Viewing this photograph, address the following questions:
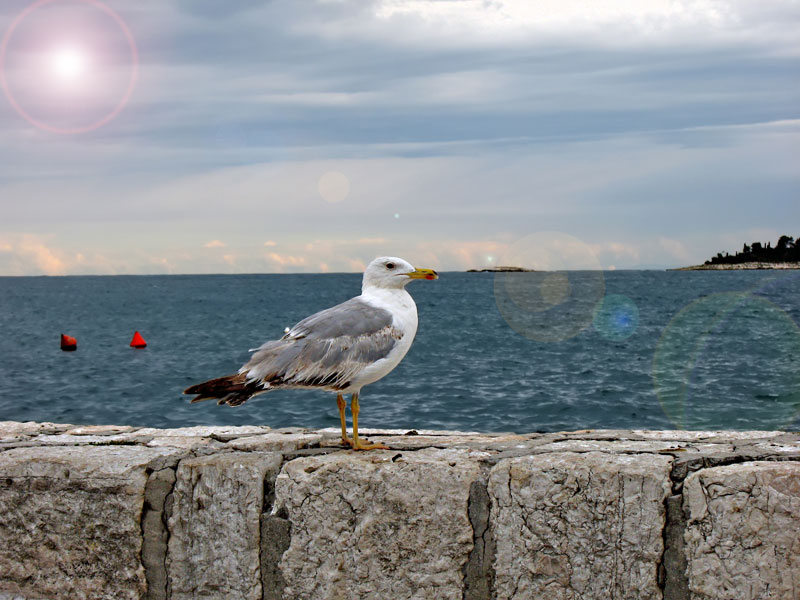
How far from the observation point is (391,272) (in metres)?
4.63

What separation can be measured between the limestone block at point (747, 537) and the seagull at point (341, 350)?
1.84m

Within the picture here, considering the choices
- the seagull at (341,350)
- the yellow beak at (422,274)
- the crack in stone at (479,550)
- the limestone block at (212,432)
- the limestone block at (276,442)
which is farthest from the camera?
the limestone block at (212,432)

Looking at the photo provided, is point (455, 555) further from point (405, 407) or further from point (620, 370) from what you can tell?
point (620, 370)

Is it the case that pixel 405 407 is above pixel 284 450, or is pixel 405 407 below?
below

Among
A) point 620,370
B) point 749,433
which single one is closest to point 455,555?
point 749,433

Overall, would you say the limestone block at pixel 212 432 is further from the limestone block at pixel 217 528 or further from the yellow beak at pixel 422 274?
the yellow beak at pixel 422 274

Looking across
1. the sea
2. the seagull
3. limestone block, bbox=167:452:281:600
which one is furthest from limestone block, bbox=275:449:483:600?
the sea

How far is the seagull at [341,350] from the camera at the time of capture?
4.23 meters

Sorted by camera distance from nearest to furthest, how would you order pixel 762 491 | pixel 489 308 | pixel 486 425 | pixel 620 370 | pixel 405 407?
pixel 762 491 → pixel 486 425 → pixel 405 407 → pixel 620 370 → pixel 489 308

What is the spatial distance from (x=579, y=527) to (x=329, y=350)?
5.61 feet

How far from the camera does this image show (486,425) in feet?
50.3

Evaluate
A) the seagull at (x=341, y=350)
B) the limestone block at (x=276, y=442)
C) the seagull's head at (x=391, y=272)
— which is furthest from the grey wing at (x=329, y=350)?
the limestone block at (x=276, y=442)

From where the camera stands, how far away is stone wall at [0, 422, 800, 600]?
3.76m

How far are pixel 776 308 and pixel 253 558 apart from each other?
2300 inches
